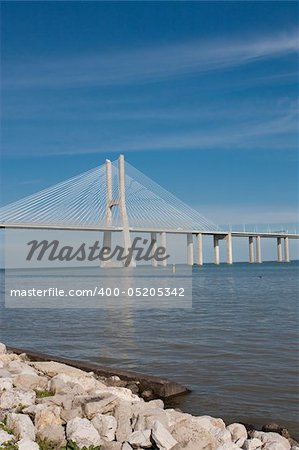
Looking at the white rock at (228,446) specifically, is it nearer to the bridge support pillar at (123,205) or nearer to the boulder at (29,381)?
the boulder at (29,381)

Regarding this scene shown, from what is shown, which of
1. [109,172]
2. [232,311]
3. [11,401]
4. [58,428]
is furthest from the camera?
[109,172]

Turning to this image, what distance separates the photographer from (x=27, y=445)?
3.77m

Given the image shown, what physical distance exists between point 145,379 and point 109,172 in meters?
43.9

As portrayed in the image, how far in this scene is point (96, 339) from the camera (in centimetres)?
1033

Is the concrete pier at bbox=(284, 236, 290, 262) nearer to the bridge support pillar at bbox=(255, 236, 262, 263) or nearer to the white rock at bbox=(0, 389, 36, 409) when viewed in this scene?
the bridge support pillar at bbox=(255, 236, 262, 263)

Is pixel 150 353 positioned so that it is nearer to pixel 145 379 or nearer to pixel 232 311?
pixel 145 379

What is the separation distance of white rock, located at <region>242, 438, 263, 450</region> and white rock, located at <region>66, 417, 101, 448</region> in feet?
3.60

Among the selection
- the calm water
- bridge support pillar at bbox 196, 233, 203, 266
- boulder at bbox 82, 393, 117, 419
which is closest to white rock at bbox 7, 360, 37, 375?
boulder at bbox 82, 393, 117, 419

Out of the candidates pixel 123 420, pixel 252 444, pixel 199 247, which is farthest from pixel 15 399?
pixel 199 247

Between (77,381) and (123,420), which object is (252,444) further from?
(77,381)

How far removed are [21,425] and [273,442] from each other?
6.14ft

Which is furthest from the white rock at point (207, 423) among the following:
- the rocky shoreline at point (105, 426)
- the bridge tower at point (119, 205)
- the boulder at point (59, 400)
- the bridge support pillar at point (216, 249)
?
the bridge support pillar at point (216, 249)

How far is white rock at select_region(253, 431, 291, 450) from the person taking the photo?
4129 millimetres

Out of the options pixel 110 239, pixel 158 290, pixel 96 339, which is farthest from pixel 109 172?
pixel 96 339
